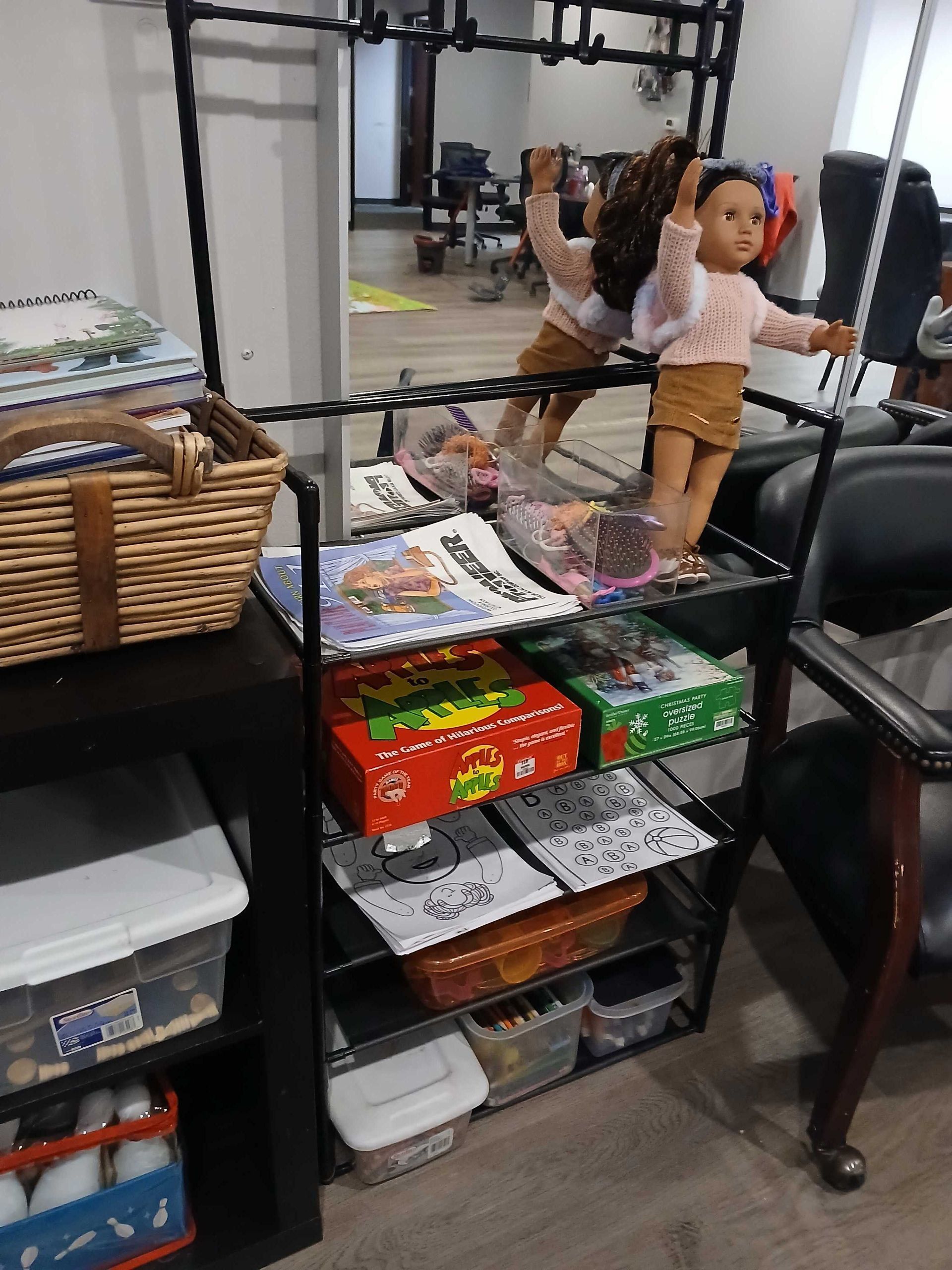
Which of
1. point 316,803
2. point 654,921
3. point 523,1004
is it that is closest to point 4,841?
point 316,803

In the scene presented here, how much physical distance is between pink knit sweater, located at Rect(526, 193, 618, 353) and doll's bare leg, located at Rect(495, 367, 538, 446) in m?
0.10

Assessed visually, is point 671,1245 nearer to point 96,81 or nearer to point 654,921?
point 654,921

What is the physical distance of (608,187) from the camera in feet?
3.64

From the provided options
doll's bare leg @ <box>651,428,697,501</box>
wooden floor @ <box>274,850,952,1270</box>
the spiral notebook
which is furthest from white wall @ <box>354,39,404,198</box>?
wooden floor @ <box>274,850,952,1270</box>

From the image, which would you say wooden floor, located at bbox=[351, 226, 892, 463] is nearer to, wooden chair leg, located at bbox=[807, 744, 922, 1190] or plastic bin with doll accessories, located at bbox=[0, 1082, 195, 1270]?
wooden chair leg, located at bbox=[807, 744, 922, 1190]

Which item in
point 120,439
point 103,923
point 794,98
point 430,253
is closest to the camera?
point 120,439

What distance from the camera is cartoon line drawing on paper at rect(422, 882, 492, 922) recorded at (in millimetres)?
1149

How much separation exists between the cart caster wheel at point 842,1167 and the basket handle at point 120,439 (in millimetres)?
1167

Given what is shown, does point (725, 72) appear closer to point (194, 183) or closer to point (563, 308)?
point (563, 308)

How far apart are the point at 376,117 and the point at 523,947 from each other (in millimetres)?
1041

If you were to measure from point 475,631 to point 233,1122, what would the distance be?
75 cm

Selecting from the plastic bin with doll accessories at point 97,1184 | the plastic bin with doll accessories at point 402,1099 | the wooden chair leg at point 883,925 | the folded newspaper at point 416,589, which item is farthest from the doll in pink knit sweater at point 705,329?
the plastic bin with doll accessories at point 97,1184

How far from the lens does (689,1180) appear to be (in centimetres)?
124

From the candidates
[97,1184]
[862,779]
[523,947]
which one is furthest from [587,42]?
[97,1184]
